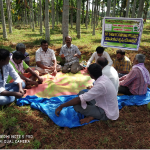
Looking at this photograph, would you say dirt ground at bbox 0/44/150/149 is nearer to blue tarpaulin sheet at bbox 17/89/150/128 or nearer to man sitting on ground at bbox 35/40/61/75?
blue tarpaulin sheet at bbox 17/89/150/128

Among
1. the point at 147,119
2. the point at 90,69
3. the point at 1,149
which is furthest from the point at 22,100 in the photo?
the point at 147,119

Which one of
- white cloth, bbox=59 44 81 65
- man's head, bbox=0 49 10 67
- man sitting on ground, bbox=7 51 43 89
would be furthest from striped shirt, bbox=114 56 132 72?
man's head, bbox=0 49 10 67

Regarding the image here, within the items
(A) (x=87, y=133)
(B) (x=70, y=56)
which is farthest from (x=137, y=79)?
(B) (x=70, y=56)

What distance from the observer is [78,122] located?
2848 mm

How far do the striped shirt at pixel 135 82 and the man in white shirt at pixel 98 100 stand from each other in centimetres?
122

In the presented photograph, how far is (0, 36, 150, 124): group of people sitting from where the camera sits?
250 centimetres

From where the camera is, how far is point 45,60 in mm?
5414

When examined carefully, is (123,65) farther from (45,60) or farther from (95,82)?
(45,60)

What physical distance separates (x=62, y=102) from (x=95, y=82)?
1.33 metres

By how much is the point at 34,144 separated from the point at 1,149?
1.71ft

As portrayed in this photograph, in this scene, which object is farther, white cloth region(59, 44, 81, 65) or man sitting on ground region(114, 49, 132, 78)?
white cloth region(59, 44, 81, 65)

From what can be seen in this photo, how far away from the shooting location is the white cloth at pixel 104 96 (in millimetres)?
2422

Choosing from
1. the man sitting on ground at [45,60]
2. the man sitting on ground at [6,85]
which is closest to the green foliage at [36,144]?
the man sitting on ground at [6,85]

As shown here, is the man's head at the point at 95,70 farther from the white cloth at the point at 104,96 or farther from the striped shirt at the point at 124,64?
the striped shirt at the point at 124,64
